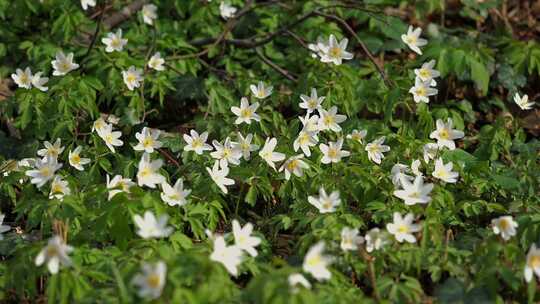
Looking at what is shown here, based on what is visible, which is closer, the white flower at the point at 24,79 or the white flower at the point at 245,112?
the white flower at the point at 245,112

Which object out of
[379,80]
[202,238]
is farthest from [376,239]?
[379,80]

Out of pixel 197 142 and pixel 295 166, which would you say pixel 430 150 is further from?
pixel 197 142

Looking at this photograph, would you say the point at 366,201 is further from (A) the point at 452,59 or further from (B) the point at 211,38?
(B) the point at 211,38

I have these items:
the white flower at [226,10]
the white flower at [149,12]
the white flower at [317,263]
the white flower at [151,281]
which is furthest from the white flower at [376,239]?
the white flower at [149,12]

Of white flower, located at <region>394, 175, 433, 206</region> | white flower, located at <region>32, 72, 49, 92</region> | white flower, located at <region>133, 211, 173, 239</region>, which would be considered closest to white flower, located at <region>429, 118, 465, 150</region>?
white flower, located at <region>394, 175, 433, 206</region>

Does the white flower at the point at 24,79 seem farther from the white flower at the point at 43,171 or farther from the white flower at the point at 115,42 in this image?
the white flower at the point at 43,171

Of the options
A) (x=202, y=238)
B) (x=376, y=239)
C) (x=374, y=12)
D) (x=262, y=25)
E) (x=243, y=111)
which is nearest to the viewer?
(x=376, y=239)

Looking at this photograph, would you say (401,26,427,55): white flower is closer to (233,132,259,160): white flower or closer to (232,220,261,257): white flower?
(233,132,259,160): white flower
